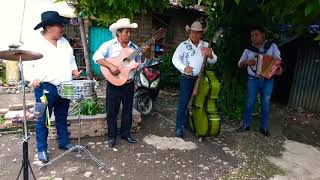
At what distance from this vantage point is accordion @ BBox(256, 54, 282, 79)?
6.22 metres

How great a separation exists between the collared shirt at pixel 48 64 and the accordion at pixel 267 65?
3.40 metres

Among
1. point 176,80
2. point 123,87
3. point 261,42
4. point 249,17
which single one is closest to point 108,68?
point 123,87

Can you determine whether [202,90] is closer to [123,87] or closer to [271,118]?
[123,87]

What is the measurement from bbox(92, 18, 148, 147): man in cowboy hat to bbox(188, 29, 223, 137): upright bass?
3.62 ft

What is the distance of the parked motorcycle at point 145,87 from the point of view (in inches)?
294

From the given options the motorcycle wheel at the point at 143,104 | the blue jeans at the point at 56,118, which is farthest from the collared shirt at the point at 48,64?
the motorcycle wheel at the point at 143,104

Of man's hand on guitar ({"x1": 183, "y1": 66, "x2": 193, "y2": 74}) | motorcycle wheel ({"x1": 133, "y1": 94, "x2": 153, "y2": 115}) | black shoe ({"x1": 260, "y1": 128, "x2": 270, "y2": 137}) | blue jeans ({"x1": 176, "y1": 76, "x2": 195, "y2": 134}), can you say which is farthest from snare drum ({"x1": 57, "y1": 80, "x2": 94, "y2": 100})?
black shoe ({"x1": 260, "y1": 128, "x2": 270, "y2": 137})

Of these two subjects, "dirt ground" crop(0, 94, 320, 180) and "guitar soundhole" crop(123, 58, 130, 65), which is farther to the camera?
"guitar soundhole" crop(123, 58, 130, 65)

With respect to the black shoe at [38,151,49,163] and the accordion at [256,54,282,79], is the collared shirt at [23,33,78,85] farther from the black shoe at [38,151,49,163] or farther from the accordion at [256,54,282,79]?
the accordion at [256,54,282,79]

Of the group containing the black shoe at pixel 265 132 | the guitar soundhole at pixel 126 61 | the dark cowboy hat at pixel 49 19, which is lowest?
the black shoe at pixel 265 132

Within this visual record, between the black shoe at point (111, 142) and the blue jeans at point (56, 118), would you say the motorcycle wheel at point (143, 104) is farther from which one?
the blue jeans at point (56, 118)

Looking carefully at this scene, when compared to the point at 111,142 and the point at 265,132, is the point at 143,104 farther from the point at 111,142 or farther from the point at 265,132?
the point at 265,132

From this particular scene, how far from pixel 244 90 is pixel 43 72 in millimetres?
4570

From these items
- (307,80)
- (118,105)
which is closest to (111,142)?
(118,105)
